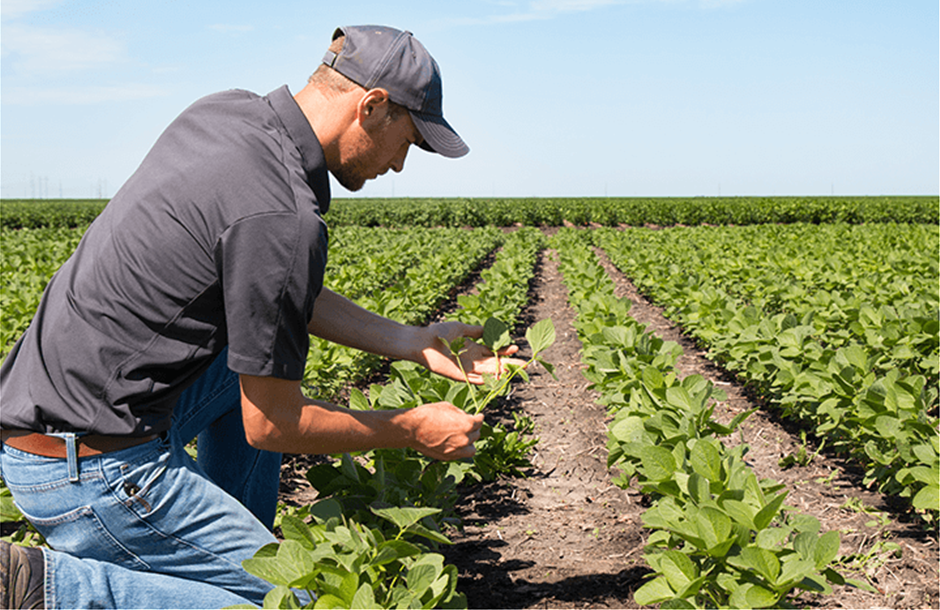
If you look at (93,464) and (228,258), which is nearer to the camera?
(228,258)

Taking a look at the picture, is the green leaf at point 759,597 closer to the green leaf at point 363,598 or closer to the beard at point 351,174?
the green leaf at point 363,598

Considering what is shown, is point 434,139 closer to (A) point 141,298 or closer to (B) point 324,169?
(B) point 324,169

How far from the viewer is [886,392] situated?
3.18 meters

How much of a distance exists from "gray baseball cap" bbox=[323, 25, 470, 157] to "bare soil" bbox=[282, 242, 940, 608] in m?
1.64

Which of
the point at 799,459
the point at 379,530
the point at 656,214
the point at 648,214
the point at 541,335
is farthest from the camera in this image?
the point at 648,214

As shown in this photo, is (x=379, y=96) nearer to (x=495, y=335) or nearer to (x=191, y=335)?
(x=191, y=335)

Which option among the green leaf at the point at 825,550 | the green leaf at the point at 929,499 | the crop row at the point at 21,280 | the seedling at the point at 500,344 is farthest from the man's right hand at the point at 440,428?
the crop row at the point at 21,280

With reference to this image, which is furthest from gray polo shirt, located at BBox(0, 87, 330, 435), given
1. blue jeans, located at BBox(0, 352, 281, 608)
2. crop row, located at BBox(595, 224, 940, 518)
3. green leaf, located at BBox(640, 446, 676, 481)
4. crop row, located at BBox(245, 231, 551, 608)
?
crop row, located at BBox(595, 224, 940, 518)

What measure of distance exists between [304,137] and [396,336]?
895 mm

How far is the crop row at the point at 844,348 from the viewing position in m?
3.12

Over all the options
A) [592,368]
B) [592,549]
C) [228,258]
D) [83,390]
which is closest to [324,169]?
[228,258]

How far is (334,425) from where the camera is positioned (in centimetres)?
172

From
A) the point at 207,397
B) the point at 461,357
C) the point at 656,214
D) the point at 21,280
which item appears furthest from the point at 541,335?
the point at 656,214

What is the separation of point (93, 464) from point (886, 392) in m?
3.32
